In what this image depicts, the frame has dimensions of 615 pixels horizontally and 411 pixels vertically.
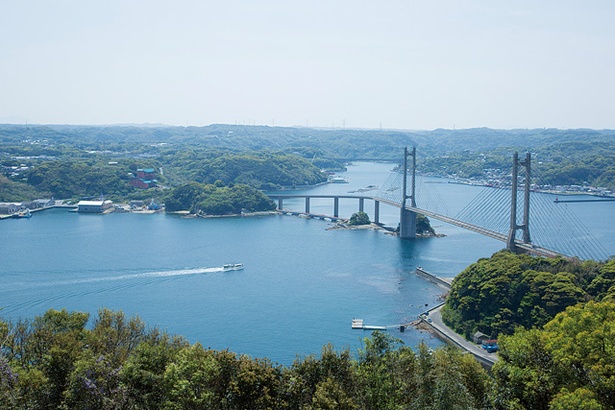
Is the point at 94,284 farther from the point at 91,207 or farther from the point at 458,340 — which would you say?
the point at 91,207

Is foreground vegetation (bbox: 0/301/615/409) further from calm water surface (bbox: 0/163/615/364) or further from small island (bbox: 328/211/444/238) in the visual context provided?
small island (bbox: 328/211/444/238)

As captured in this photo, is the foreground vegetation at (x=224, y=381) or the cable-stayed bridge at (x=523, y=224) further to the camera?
the cable-stayed bridge at (x=523, y=224)

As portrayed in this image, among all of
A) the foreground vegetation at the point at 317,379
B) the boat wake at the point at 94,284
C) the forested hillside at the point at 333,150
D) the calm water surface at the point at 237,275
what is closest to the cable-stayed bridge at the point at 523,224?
the calm water surface at the point at 237,275

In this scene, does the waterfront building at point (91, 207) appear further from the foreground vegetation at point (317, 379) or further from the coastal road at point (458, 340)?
the foreground vegetation at point (317, 379)

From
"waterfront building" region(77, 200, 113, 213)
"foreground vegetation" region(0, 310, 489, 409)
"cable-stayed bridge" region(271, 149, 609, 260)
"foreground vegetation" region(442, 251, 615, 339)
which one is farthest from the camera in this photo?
"waterfront building" region(77, 200, 113, 213)

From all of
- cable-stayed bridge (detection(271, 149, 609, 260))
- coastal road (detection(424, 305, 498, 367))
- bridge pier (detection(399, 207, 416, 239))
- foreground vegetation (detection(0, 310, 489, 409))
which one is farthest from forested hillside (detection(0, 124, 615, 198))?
foreground vegetation (detection(0, 310, 489, 409))

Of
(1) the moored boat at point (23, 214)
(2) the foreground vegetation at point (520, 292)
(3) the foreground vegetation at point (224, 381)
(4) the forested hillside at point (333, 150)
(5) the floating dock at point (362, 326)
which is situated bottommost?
(5) the floating dock at point (362, 326)
